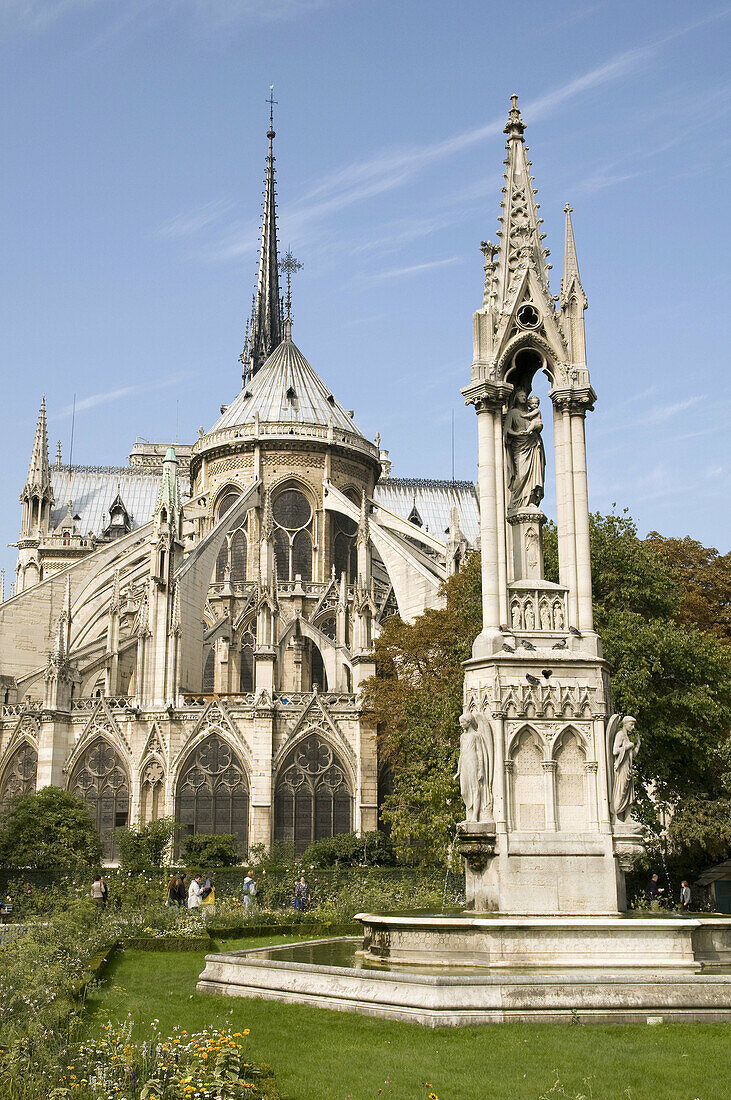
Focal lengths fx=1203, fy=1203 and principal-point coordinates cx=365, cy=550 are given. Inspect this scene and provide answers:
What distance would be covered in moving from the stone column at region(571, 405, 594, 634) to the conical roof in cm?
4749

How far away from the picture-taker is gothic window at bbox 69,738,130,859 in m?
43.2

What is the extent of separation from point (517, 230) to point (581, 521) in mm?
3477

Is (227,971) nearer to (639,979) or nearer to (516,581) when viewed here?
(639,979)

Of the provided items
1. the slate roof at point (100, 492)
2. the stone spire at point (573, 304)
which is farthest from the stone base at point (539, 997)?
the slate roof at point (100, 492)

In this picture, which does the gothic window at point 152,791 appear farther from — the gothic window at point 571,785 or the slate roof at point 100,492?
the slate roof at point 100,492

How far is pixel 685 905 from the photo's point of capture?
992 inches

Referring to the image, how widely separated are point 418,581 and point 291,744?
1027cm

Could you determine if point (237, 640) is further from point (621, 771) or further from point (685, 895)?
point (621, 771)

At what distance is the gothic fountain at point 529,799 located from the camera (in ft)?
31.3

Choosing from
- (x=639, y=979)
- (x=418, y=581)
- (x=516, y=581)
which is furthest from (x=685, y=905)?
(x=418, y=581)

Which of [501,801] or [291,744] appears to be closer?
[501,801]

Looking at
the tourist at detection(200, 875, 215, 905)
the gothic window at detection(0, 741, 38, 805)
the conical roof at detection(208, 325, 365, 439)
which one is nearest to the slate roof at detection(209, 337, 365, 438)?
the conical roof at detection(208, 325, 365, 439)

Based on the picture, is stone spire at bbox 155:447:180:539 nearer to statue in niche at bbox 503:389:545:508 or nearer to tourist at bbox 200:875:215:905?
tourist at bbox 200:875:215:905

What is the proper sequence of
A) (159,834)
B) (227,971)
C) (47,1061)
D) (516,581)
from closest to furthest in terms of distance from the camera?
(47,1061) < (227,971) < (516,581) < (159,834)
